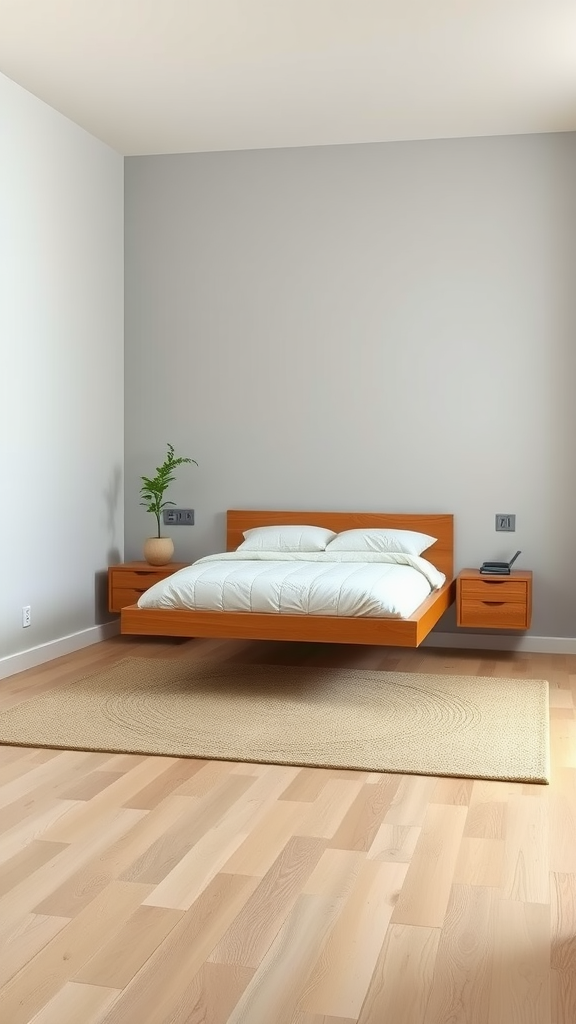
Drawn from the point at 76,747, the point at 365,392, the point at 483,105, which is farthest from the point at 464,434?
the point at 76,747

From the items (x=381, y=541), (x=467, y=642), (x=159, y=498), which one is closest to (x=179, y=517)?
(x=159, y=498)

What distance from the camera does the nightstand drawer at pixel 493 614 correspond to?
4926mm

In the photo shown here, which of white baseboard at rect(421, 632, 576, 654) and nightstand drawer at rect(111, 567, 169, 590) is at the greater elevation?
nightstand drawer at rect(111, 567, 169, 590)

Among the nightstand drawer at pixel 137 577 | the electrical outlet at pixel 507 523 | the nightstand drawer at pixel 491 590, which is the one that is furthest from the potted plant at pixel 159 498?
the electrical outlet at pixel 507 523

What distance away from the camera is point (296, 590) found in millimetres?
4027

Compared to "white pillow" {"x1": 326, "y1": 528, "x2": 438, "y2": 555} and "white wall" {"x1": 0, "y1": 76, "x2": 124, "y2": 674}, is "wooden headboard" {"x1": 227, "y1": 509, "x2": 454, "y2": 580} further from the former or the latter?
"white wall" {"x1": 0, "y1": 76, "x2": 124, "y2": 674}

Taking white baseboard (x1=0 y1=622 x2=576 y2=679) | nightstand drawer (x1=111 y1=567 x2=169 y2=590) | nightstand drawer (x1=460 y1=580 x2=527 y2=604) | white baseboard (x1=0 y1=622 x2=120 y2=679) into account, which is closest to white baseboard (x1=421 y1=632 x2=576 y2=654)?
white baseboard (x1=0 y1=622 x2=576 y2=679)

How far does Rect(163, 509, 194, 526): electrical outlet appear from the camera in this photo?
18.8ft

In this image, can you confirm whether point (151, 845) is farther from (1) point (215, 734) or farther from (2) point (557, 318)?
(2) point (557, 318)

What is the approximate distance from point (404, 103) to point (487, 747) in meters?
3.02

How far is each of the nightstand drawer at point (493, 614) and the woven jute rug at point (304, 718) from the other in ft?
1.63

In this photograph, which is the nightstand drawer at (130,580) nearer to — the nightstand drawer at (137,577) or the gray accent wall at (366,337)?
the nightstand drawer at (137,577)

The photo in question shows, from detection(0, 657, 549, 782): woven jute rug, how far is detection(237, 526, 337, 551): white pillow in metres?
0.69

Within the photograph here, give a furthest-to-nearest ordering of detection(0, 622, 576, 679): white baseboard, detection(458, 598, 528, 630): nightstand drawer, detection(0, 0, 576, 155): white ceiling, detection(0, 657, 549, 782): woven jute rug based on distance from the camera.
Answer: detection(0, 622, 576, 679): white baseboard → detection(458, 598, 528, 630): nightstand drawer → detection(0, 0, 576, 155): white ceiling → detection(0, 657, 549, 782): woven jute rug
